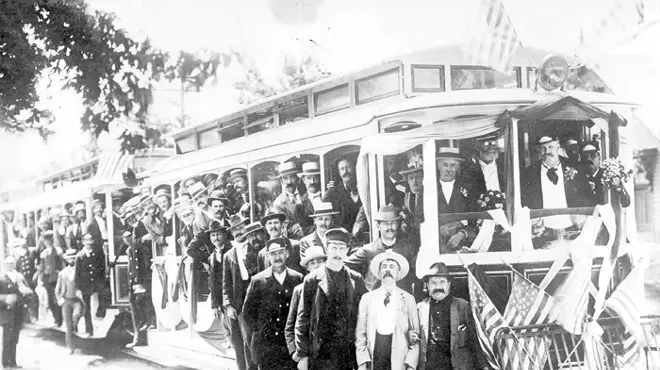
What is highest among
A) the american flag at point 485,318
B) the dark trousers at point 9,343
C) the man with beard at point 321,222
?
the man with beard at point 321,222

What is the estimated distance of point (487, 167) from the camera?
4824 mm

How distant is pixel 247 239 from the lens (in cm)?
548

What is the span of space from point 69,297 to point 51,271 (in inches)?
10.5

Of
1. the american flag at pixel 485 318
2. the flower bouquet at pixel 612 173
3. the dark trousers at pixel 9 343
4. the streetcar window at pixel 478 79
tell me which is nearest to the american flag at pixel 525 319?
the american flag at pixel 485 318

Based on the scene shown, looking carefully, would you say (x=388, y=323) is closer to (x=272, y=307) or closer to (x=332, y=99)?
(x=272, y=307)

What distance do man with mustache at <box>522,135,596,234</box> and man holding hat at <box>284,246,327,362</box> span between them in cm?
147

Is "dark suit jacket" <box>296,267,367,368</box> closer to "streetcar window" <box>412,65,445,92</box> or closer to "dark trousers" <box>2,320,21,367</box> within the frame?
"streetcar window" <box>412,65,445,92</box>

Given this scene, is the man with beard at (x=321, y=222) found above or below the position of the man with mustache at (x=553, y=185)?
below

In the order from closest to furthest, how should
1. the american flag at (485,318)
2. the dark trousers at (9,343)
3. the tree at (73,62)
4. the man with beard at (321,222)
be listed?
the american flag at (485,318)
the man with beard at (321,222)
the tree at (73,62)
the dark trousers at (9,343)

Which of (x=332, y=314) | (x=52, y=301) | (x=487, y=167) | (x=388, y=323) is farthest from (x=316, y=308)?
(x=52, y=301)

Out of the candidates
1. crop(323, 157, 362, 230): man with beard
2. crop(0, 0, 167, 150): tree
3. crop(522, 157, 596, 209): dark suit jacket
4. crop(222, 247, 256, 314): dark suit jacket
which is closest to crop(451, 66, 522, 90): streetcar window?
crop(522, 157, 596, 209): dark suit jacket

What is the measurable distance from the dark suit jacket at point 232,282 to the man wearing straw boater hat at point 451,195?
5.08 feet

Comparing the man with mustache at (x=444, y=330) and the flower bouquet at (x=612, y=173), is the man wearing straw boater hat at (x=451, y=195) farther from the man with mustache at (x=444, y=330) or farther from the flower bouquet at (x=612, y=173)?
the flower bouquet at (x=612, y=173)

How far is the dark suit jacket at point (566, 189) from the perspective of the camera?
486cm
